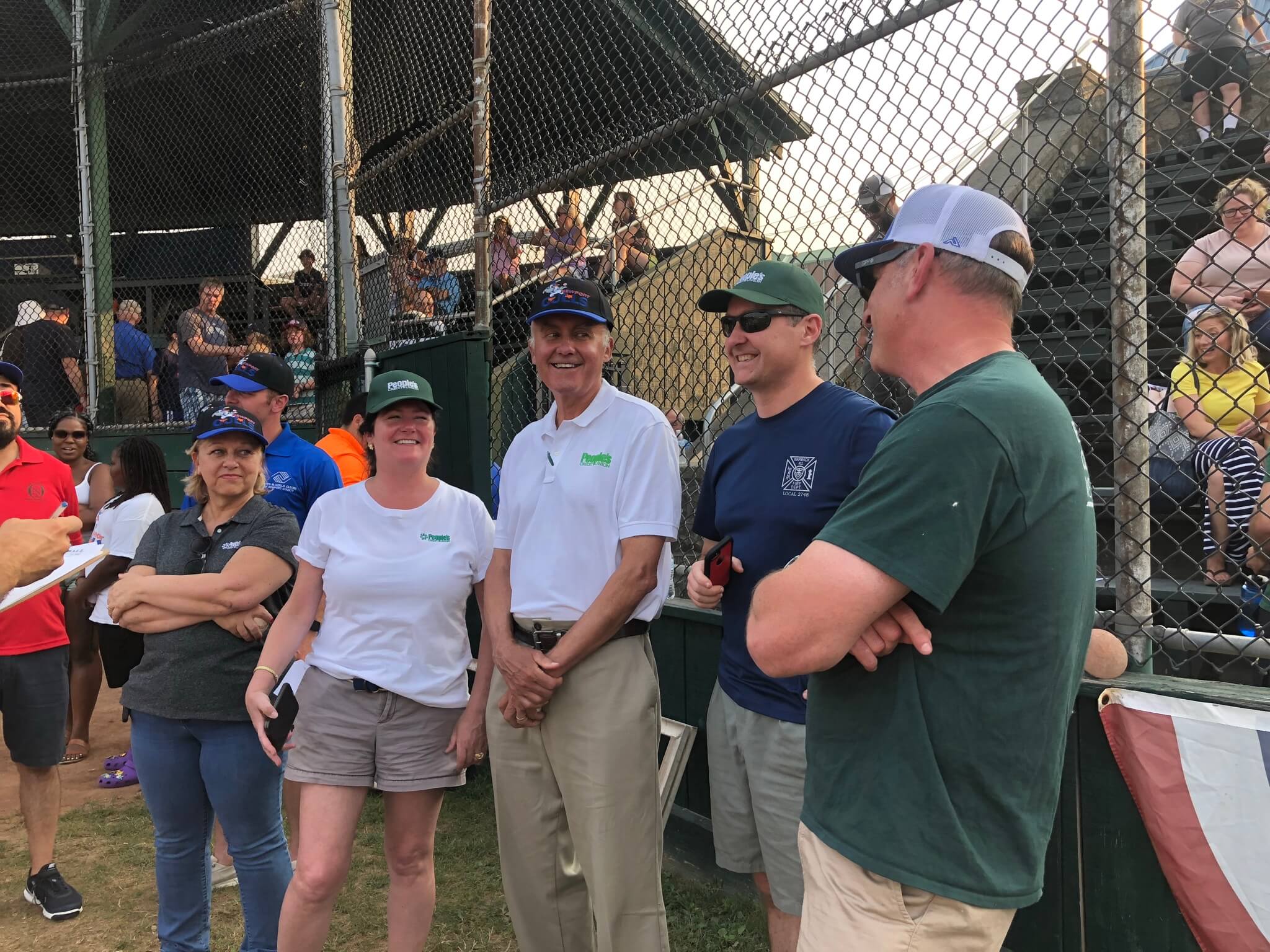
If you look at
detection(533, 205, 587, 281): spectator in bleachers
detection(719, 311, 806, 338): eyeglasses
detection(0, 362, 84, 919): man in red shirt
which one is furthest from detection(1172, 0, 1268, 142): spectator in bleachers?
detection(0, 362, 84, 919): man in red shirt

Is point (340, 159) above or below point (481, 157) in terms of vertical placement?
above

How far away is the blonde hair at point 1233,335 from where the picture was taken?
3045 mm

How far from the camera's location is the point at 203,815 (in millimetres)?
2908

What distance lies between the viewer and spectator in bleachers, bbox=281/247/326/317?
1058 cm

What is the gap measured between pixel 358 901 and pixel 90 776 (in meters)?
2.72

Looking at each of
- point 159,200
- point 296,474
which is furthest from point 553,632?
point 159,200

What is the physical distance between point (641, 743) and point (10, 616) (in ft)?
9.27

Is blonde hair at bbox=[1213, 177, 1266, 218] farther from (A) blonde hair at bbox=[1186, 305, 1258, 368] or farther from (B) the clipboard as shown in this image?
(B) the clipboard

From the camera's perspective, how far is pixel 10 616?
3727 mm

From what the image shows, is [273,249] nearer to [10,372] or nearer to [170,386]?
[170,386]

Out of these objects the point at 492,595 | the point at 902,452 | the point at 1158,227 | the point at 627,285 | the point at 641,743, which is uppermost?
the point at 1158,227

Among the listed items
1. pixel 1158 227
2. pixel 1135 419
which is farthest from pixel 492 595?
pixel 1158 227

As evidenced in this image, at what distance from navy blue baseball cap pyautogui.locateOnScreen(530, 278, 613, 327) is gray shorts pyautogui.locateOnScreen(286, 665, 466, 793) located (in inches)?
50.5

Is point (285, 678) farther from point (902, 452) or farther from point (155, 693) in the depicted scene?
point (902, 452)
